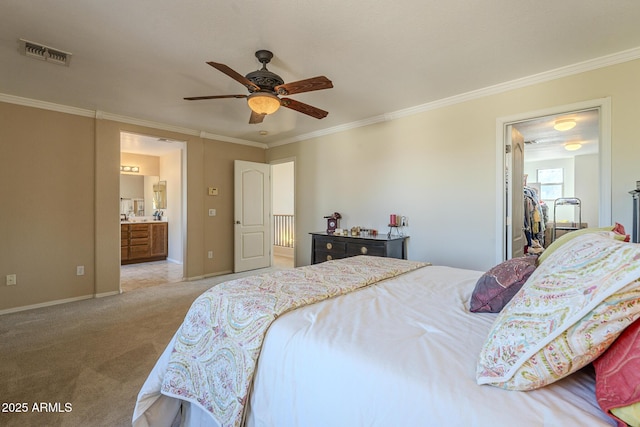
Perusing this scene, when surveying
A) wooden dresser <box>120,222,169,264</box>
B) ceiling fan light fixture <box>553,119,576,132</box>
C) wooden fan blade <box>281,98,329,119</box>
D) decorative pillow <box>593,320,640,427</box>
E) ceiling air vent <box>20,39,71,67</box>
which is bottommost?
wooden dresser <box>120,222,169,264</box>

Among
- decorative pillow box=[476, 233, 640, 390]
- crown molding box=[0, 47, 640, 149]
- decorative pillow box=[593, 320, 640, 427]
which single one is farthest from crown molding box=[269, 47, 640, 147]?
decorative pillow box=[593, 320, 640, 427]

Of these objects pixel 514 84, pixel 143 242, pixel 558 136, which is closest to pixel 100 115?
pixel 143 242

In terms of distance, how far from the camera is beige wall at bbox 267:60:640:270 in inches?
101

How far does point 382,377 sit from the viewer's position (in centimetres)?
88

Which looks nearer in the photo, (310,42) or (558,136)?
(310,42)

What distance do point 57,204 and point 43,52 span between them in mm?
2132

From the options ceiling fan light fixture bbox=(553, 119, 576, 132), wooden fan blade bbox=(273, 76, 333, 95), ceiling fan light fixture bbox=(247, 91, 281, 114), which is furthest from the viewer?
ceiling fan light fixture bbox=(553, 119, 576, 132)

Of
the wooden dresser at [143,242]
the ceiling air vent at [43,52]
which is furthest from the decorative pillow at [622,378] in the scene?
the wooden dresser at [143,242]

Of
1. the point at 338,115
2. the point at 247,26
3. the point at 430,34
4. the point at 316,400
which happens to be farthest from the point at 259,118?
the point at 316,400

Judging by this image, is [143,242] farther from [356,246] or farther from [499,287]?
[499,287]

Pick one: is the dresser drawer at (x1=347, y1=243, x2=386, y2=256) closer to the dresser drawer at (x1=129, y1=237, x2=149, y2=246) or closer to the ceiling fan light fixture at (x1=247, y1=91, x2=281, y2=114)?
the ceiling fan light fixture at (x1=247, y1=91, x2=281, y2=114)

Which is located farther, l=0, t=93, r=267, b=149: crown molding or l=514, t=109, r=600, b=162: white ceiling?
l=514, t=109, r=600, b=162: white ceiling

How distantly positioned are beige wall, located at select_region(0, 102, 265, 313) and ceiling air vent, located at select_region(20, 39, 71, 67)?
1.63 metres

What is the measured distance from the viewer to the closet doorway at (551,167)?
2.66 m
